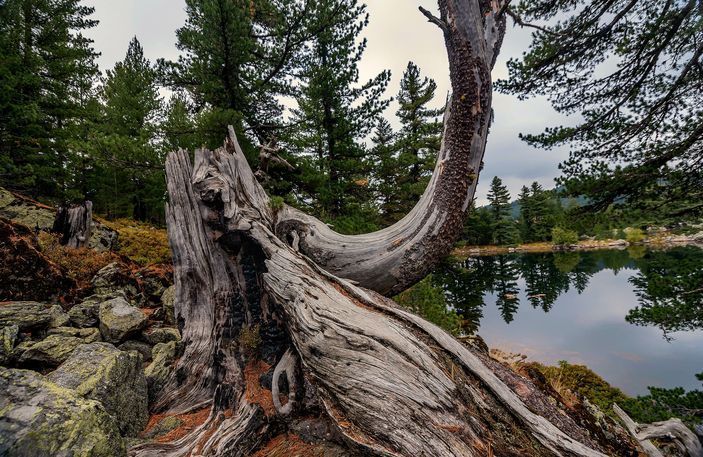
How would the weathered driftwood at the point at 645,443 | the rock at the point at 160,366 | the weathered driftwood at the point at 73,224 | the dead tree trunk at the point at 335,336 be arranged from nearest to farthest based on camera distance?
1. the dead tree trunk at the point at 335,336
2. the weathered driftwood at the point at 645,443
3. the rock at the point at 160,366
4. the weathered driftwood at the point at 73,224

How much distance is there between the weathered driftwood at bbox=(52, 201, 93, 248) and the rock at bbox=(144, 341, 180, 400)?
5.34 meters

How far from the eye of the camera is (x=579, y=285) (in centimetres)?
2483

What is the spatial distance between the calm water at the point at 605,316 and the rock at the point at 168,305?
267 inches

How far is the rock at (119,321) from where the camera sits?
3.97 meters

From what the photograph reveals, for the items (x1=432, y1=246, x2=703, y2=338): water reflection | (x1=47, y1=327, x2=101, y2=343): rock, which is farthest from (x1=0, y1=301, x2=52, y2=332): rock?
(x1=432, y1=246, x2=703, y2=338): water reflection

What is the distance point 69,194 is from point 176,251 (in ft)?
58.6

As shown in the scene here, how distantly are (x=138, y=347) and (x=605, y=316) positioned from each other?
76.6ft

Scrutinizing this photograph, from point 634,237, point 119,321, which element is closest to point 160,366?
point 119,321

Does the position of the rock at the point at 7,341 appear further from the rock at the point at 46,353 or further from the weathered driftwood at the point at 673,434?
the weathered driftwood at the point at 673,434

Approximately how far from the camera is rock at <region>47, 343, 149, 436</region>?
2514mm

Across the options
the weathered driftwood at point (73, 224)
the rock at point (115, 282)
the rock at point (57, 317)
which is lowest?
the rock at point (57, 317)

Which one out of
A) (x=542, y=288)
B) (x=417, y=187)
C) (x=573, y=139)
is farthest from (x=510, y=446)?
(x=542, y=288)

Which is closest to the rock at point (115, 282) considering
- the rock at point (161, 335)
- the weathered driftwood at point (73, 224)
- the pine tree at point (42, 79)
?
the rock at point (161, 335)

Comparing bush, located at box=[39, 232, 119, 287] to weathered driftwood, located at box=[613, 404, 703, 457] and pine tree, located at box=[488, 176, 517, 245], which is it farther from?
pine tree, located at box=[488, 176, 517, 245]
